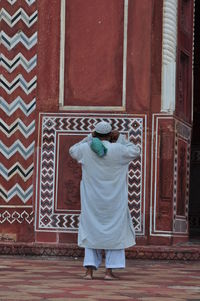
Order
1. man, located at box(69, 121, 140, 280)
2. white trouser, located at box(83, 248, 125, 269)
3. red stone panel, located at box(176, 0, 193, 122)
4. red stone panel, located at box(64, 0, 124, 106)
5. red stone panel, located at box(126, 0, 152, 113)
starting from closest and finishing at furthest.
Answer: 1. white trouser, located at box(83, 248, 125, 269)
2. man, located at box(69, 121, 140, 280)
3. red stone panel, located at box(126, 0, 152, 113)
4. red stone panel, located at box(64, 0, 124, 106)
5. red stone panel, located at box(176, 0, 193, 122)

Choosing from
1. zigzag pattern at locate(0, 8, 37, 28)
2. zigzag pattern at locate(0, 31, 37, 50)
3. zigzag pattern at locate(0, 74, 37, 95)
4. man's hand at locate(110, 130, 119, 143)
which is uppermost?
zigzag pattern at locate(0, 8, 37, 28)

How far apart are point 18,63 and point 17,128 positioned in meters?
0.81

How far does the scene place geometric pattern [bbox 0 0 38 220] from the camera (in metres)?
12.5

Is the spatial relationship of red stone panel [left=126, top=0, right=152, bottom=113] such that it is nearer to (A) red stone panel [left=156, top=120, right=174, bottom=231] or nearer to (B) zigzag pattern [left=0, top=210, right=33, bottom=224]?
(A) red stone panel [left=156, top=120, right=174, bottom=231]

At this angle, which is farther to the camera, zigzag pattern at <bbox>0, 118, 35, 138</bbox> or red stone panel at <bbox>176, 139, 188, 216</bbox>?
red stone panel at <bbox>176, 139, 188, 216</bbox>

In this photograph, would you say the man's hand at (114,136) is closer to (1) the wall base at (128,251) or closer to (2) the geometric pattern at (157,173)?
(1) the wall base at (128,251)

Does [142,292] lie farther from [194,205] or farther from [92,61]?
[194,205]

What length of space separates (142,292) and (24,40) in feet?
18.3

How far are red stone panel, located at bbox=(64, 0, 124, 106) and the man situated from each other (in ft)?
9.45

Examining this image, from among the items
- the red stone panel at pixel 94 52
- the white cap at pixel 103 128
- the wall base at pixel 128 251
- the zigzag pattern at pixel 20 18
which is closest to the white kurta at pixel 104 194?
the white cap at pixel 103 128

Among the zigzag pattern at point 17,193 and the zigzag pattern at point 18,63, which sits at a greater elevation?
the zigzag pattern at point 18,63

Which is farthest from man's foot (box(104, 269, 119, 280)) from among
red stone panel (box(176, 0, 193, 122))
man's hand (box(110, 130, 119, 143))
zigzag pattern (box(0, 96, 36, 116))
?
red stone panel (box(176, 0, 193, 122))

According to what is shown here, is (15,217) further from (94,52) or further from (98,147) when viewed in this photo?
(98,147)

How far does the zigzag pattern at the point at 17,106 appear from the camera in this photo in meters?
12.5
